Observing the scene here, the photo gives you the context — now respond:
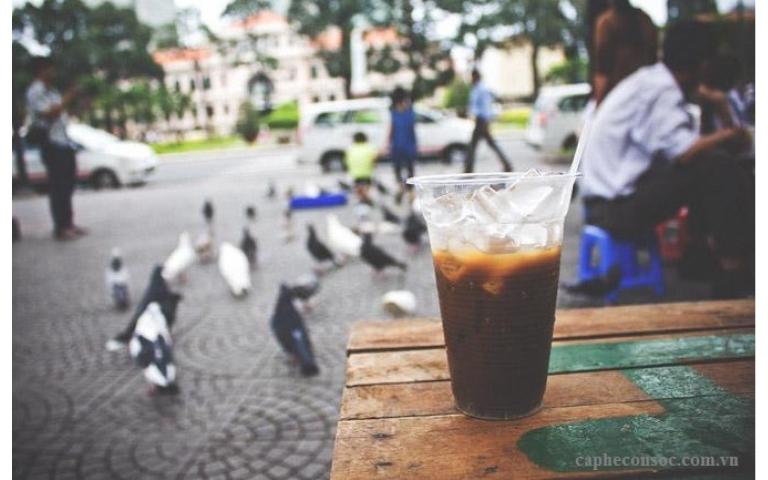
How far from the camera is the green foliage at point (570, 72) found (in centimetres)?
4256

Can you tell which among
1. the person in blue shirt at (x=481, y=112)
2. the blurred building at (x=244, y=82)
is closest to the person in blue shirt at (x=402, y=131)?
the person in blue shirt at (x=481, y=112)

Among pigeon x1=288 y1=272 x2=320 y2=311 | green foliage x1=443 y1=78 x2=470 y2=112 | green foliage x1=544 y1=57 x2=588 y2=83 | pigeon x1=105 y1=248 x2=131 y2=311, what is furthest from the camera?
green foliage x1=443 y1=78 x2=470 y2=112

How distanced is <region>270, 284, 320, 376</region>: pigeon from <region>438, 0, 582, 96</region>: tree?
112 ft

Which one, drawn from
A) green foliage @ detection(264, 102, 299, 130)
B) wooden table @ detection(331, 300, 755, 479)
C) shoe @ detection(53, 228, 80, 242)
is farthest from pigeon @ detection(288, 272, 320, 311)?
green foliage @ detection(264, 102, 299, 130)

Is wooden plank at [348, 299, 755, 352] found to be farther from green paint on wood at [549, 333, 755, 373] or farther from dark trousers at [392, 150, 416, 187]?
dark trousers at [392, 150, 416, 187]

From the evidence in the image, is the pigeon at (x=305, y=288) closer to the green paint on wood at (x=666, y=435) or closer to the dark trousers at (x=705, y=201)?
the dark trousers at (x=705, y=201)

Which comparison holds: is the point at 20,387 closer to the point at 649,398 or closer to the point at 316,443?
the point at 316,443

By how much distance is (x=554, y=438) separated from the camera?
98cm

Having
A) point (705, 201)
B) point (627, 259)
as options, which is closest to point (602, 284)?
point (627, 259)

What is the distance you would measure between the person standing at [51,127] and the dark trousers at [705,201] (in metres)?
6.73

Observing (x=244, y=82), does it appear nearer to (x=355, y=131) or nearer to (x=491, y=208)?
(x=355, y=131)

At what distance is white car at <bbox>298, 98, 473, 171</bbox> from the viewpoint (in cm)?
1594

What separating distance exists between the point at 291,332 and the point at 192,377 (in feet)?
1.99
